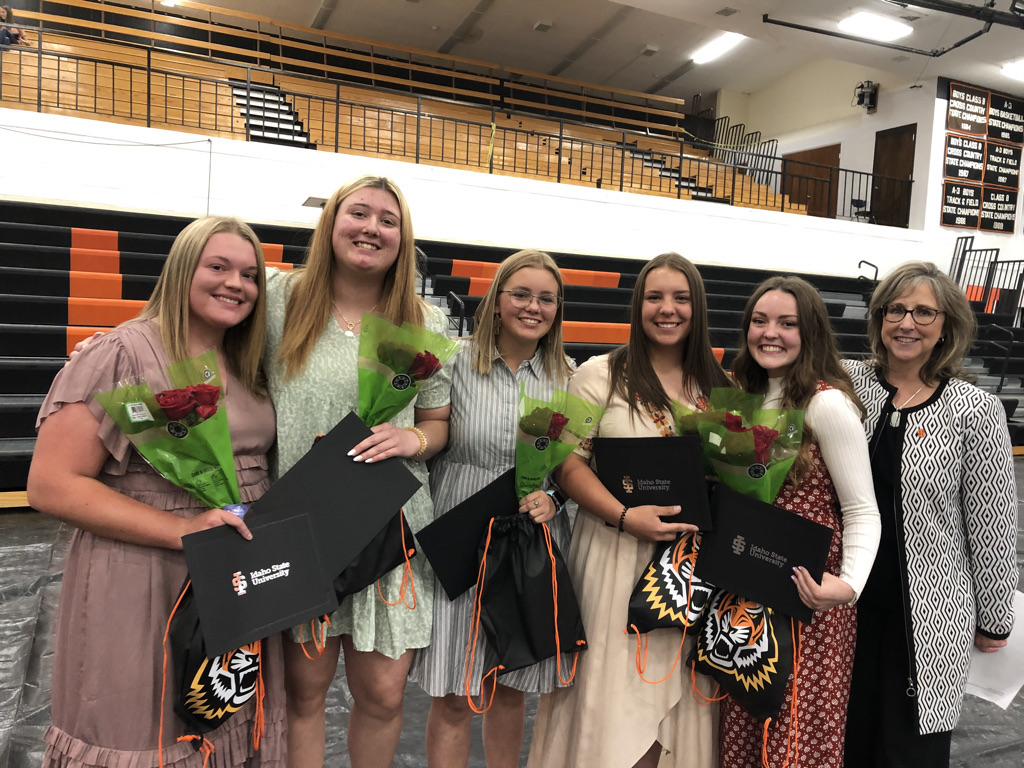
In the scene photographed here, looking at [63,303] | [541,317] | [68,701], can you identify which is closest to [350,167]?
[63,303]

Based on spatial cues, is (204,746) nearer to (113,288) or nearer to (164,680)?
(164,680)

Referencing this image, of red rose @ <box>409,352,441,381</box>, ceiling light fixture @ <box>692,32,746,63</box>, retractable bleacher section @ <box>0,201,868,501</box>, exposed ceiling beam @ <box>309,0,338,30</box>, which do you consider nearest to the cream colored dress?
red rose @ <box>409,352,441,381</box>

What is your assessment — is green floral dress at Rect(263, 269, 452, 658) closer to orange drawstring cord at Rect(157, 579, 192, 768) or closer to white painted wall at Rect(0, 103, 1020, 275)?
orange drawstring cord at Rect(157, 579, 192, 768)

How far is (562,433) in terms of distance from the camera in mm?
1567

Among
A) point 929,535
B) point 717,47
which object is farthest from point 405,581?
point 717,47

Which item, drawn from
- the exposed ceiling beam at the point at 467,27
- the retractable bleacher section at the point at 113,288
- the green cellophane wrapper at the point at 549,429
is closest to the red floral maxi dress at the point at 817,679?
the green cellophane wrapper at the point at 549,429

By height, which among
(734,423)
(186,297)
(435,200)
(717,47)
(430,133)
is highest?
(717,47)

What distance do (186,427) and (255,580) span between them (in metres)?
0.31

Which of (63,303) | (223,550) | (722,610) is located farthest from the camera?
(63,303)

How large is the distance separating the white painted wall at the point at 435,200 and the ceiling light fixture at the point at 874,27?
7.94 ft

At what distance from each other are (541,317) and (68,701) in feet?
4.21

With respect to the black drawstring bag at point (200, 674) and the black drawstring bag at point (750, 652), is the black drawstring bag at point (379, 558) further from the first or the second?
the black drawstring bag at point (750, 652)

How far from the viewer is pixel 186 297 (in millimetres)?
1401

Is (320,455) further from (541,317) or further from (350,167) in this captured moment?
(350,167)
